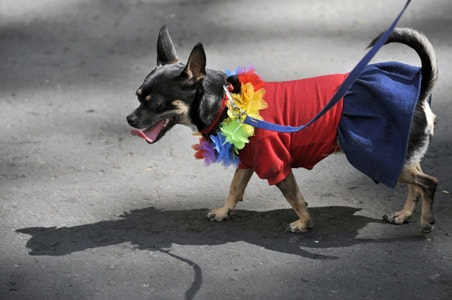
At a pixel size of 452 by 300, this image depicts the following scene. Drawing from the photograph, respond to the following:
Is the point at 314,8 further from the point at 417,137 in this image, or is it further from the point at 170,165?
the point at 417,137

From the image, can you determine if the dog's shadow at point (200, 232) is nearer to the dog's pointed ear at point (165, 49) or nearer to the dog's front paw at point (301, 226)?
the dog's front paw at point (301, 226)

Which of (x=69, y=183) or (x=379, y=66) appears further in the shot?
(x=69, y=183)

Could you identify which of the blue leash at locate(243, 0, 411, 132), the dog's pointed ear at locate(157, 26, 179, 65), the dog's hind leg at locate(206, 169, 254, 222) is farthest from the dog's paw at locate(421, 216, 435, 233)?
the dog's pointed ear at locate(157, 26, 179, 65)

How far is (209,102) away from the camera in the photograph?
4.53m

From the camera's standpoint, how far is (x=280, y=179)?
14.9 feet

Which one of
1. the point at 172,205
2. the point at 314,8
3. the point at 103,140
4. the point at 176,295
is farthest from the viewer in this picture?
the point at 314,8

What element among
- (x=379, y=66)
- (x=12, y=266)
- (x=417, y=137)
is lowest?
(x=12, y=266)

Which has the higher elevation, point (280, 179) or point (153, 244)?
point (280, 179)

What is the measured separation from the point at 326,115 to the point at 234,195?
2.96 ft

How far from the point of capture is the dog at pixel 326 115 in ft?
14.4

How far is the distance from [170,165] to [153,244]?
113 cm

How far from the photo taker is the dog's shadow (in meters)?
4.70

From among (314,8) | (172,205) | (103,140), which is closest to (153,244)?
(172,205)

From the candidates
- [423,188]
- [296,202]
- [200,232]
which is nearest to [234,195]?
[200,232]
